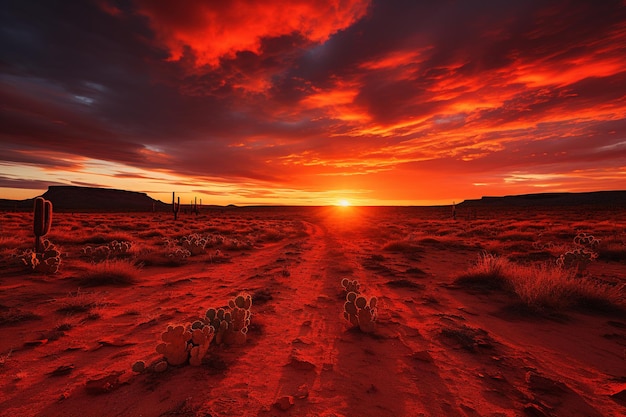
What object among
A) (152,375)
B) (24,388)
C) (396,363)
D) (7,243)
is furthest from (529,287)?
(7,243)

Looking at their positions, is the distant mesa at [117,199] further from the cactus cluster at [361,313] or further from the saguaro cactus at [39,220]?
the cactus cluster at [361,313]

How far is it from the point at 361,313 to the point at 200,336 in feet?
8.68

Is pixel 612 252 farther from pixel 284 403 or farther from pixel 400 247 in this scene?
pixel 284 403

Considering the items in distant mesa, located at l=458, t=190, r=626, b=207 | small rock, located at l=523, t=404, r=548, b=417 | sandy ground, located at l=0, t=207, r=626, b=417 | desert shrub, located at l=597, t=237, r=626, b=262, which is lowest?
sandy ground, located at l=0, t=207, r=626, b=417

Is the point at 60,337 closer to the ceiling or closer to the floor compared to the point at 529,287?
closer to the floor

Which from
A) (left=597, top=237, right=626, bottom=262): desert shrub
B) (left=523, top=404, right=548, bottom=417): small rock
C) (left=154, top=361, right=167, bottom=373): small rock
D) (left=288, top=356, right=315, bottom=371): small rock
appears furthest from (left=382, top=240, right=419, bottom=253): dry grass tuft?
(left=154, top=361, right=167, bottom=373): small rock

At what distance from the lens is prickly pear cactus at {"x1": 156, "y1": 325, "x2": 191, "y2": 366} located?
154 inches

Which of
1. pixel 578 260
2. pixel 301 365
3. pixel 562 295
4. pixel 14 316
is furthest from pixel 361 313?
pixel 578 260

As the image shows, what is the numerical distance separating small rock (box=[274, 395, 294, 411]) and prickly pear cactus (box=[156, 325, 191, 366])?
4.93 feet

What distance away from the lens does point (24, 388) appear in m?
3.49

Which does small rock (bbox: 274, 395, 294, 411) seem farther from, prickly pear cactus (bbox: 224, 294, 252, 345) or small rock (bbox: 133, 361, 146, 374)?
small rock (bbox: 133, 361, 146, 374)

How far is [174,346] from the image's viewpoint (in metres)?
3.97

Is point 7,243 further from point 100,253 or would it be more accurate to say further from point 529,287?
point 529,287

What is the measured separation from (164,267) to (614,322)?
40.0 ft
